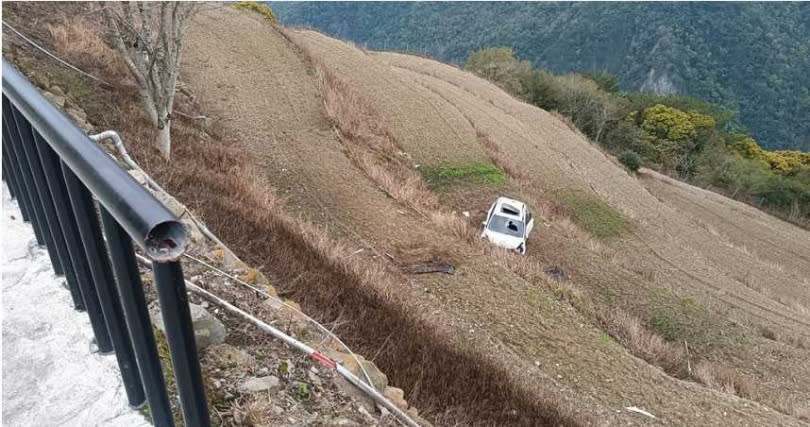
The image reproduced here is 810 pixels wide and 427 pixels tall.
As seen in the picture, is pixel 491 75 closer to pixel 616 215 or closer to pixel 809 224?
pixel 809 224

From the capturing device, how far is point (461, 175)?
21391mm

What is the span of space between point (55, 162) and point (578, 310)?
12.6 meters

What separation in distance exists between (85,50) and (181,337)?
610 inches

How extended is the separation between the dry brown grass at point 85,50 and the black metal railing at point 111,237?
12.5 metres

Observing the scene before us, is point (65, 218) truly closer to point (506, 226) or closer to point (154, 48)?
point (154, 48)

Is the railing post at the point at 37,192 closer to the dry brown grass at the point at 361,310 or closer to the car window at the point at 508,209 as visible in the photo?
the dry brown grass at the point at 361,310

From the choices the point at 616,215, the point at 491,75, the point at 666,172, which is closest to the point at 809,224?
the point at 666,172

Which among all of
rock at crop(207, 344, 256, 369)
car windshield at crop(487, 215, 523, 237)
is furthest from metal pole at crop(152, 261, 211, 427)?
car windshield at crop(487, 215, 523, 237)

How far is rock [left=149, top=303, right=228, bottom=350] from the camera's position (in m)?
3.62

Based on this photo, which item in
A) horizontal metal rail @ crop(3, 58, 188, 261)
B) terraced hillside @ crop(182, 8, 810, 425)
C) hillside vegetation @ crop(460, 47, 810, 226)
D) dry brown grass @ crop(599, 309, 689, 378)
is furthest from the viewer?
hillside vegetation @ crop(460, 47, 810, 226)

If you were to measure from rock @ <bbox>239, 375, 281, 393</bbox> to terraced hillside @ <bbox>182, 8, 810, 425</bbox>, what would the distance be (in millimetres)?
1977

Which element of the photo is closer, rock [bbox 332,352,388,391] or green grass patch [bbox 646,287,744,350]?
rock [bbox 332,352,388,391]

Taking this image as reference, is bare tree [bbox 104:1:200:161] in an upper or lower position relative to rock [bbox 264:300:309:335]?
upper

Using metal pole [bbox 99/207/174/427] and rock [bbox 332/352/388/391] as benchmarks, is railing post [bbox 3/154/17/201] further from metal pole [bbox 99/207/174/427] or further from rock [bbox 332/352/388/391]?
rock [bbox 332/352/388/391]
